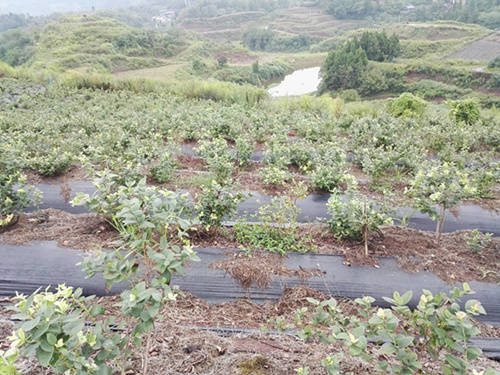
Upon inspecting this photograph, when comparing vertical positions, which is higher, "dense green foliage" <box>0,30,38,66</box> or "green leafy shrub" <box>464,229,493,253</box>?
"dense green foliage" <box>0,30,38,66</box>

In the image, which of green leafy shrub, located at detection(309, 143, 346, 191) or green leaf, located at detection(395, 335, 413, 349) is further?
green leafy shrub, located at detection(309, 143, 346, 191)

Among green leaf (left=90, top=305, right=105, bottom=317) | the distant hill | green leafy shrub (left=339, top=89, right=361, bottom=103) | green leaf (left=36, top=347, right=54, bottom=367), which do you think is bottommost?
green leafy shrub (left=339, top=89, right=361, bottom=103)

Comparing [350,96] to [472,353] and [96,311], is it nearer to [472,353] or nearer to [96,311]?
[472,353]

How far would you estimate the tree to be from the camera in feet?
102

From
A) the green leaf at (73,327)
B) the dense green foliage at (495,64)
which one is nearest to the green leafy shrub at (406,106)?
the green leaf at (73,327)

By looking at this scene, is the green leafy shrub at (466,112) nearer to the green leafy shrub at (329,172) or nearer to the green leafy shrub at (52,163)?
the green leafy shrub at (329,172)

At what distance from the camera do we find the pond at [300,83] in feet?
115

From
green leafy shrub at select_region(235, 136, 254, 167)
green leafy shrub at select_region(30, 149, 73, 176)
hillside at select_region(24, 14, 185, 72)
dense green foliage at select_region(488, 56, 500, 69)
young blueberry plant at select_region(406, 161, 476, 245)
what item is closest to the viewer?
young blueberry plant at select_region(406, 161, 476, 245)

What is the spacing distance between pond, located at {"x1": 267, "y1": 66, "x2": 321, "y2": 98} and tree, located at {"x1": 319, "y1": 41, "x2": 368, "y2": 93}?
2906mm

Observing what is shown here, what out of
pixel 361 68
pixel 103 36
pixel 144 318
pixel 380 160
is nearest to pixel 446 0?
pixel 361 68

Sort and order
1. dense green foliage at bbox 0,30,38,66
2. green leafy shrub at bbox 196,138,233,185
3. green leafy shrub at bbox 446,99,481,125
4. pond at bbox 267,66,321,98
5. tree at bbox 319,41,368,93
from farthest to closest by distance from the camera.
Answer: pond at bbox 267,66,321,98 < dense green foliage at bbox 0,30,38,66 < tree at bbox 319,41,368,93 < green leafy shrub at bbox 446,99,481,125 < green leafy shrub at bbox 196,138,233,185

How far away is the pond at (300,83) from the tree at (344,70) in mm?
2906

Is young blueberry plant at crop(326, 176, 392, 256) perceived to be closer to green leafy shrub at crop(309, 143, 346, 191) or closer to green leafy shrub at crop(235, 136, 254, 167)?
green leafy shrub at crop(309, 143, 346, 191)

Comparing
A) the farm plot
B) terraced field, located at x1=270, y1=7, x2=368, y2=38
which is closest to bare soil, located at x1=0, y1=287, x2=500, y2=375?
the farm plot
